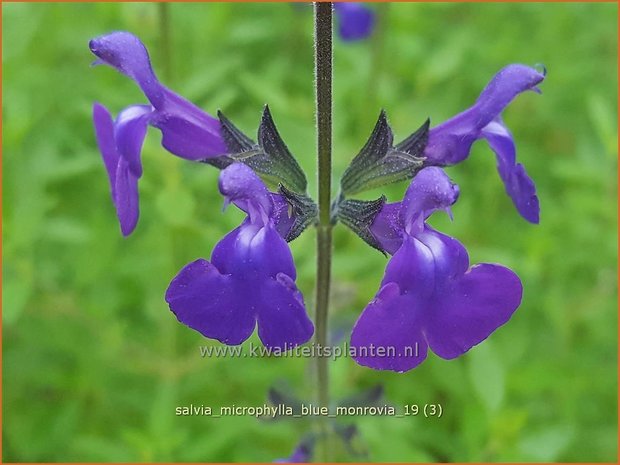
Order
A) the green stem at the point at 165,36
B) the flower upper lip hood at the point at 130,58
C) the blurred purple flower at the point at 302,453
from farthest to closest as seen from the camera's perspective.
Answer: the green stem at the point at 165,36
the blurred purple flower at the point at 302,453
the flower upper lip hood at the point at 130,58

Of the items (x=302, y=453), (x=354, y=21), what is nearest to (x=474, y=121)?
(x=302, y=453)

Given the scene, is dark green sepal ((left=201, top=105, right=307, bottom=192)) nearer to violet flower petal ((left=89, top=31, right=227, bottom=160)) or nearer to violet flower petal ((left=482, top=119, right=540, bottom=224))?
violet flower petal ((left=89, top=31, right=227, bottom=160))

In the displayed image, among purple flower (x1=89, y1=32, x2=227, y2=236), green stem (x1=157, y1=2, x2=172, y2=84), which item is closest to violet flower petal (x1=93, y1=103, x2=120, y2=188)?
purple flower (x1=89, y1=32, x2=227, y2=236)

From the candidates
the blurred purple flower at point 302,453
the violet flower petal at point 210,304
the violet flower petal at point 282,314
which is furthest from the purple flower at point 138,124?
the blurred purple flower at point 302,453

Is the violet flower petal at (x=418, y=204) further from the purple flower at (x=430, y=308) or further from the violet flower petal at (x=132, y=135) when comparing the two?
the violet flower petal at (x=132, y=135)

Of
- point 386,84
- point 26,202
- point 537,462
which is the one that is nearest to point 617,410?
point 537,462

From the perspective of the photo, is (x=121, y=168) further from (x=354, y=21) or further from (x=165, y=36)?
(x=354, y=21)
